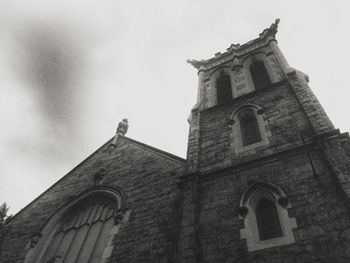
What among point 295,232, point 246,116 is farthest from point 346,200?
point 246,116

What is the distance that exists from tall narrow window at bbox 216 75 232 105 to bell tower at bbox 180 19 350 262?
1060 mm

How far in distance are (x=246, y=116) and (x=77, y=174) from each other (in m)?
6.92

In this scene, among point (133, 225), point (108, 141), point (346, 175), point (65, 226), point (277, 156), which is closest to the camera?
point (346, 175)

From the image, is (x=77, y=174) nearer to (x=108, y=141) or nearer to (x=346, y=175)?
(x=108, y=141)

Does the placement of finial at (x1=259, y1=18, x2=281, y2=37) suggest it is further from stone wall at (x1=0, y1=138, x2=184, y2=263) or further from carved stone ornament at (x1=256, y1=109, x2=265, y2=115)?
stone wall at (x1=0, y1=138, x2=184, y2=263)

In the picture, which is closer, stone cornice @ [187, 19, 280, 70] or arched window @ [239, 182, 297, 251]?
arched window @ [239, 182, 297, 251]

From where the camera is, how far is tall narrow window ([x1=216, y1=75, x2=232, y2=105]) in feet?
39.5

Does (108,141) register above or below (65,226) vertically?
above

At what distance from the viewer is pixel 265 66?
12.6 metres

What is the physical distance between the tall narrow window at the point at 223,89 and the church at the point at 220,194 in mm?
110

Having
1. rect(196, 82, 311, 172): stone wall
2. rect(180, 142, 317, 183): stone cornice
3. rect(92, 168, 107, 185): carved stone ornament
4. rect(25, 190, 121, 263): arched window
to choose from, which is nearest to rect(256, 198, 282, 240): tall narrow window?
rect(180, 142, 317, 183): stone cornice

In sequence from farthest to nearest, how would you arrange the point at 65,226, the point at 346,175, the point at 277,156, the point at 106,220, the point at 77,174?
1. the point at 77,174
2. the point at 65,226
3. the point at 106,220
4. the point at 277,156
5. the point at 346,175

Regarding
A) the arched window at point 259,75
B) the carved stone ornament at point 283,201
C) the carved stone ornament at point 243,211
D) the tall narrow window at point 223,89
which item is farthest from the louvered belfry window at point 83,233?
the arched window at point 259,75

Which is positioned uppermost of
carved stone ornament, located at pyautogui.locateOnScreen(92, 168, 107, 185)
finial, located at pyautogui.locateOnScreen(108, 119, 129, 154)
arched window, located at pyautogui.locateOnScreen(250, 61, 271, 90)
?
arched window, located at pyautogui.locateOnScreen(250, 61, 271, 90)
